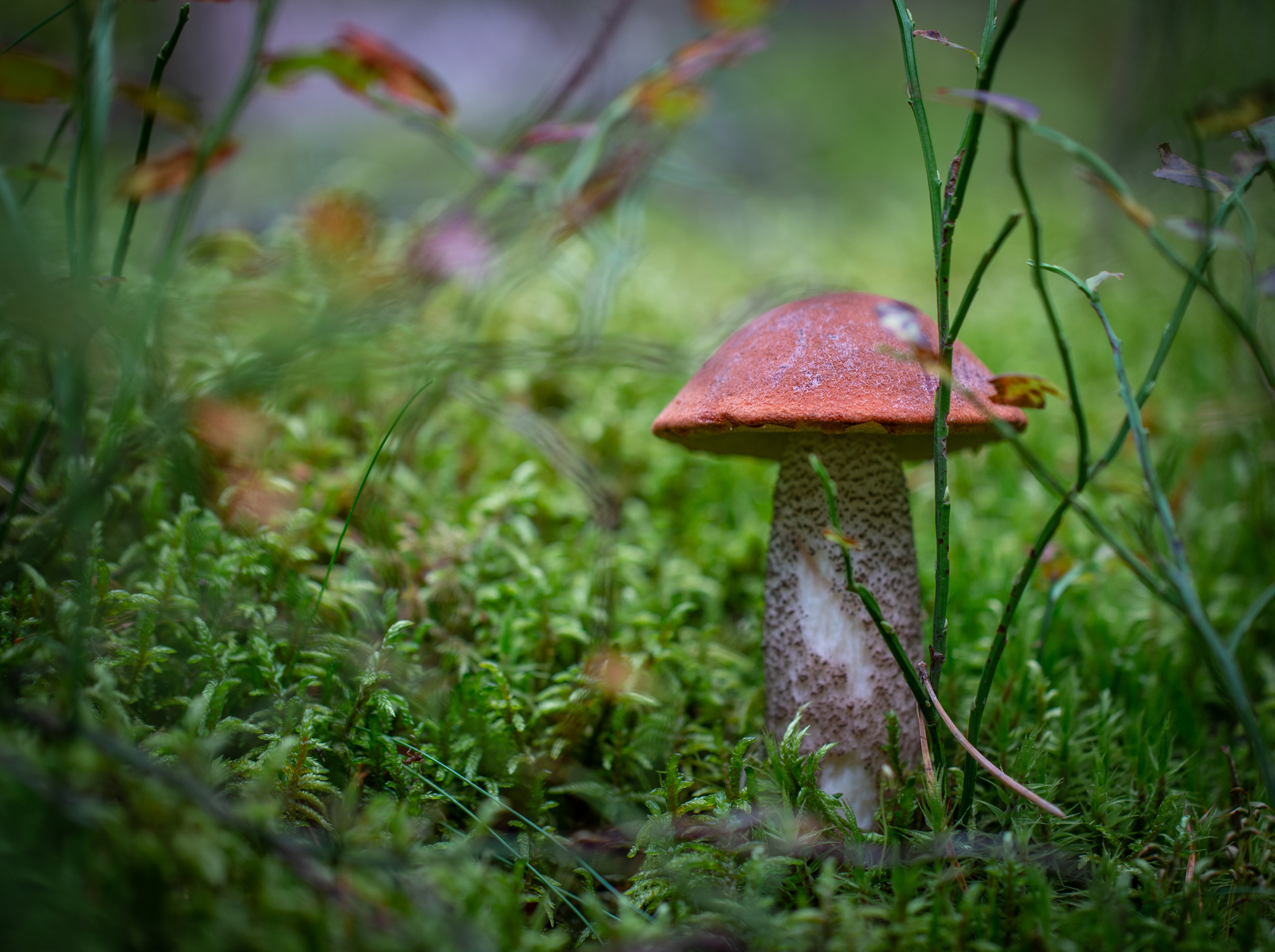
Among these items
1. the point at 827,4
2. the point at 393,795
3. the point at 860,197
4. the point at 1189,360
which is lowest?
the point at 393,795

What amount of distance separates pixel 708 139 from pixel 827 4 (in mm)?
2761

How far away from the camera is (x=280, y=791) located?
0.88 meters

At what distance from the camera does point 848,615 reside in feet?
3.53

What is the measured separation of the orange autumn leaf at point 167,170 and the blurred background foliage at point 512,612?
0.23 ft

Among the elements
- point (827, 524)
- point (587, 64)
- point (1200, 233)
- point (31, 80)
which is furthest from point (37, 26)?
point (1200, 233)

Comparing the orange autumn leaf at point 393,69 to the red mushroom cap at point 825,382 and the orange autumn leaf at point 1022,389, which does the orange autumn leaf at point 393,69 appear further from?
the orange autumn leaf at point 1022,389

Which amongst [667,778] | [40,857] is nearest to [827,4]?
[667,778]

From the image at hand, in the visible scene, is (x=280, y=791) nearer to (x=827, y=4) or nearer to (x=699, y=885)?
(x=699, y=885)

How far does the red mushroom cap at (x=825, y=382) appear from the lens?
86 cm

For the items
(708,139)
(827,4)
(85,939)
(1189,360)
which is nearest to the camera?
(85,939)

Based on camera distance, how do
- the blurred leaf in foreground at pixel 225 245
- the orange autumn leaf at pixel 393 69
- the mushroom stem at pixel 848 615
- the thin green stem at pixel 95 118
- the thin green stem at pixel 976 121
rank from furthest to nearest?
the blurred leaf in foreground at pixel 225 245
the orange autumn leaf at pixel 393 69
the mushroom stem at pixel 848 615
the thin green stem at pixel 95 118
the thin green stem at pixel 976 121

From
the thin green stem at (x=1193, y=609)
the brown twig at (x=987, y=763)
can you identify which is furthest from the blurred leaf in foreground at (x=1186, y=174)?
the brown twig at (x=987, y=763)

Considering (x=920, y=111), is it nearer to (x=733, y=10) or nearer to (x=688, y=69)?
(x=688, y=69)

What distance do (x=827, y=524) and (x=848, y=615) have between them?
14 centimetres
